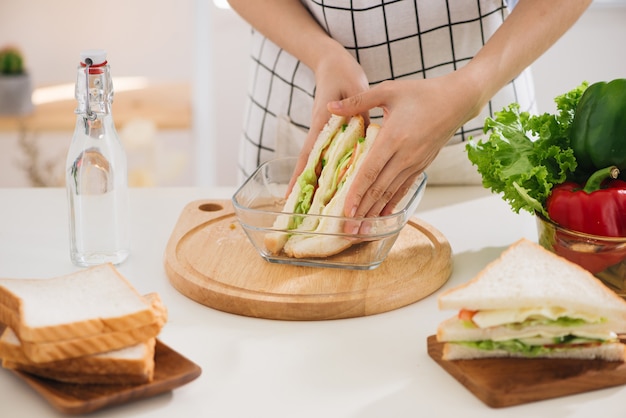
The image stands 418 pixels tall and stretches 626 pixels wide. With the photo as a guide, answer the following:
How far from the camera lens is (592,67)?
399cm

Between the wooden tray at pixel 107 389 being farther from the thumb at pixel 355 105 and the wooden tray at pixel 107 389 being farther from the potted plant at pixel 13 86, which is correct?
the potted plant at pixel 13 86

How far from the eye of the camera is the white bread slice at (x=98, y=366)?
108 cm

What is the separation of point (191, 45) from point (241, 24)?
0.27 m

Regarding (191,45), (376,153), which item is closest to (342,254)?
(376,153)

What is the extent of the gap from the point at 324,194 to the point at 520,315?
1.82 feet

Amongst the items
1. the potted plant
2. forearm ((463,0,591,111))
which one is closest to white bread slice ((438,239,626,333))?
forearm ((463,0,591,111))

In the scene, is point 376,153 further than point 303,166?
No

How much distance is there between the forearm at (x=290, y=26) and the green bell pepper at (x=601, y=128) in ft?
1.93

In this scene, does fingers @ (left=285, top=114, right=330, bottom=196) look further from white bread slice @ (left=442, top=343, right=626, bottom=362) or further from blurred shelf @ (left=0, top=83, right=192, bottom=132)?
blurred shelf @ (left=0, top=83, right=192, bottom=132)

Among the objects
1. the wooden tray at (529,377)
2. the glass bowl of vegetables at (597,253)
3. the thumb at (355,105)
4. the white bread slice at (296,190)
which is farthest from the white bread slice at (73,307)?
the glass bowl of vegetables at (597,253)

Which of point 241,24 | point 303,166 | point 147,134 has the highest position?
point 241,24

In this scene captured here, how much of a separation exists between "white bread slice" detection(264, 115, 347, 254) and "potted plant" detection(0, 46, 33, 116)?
2.56 meters

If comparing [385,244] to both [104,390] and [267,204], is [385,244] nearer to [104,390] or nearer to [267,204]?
[267,204]

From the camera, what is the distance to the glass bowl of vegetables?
134 centimetres
